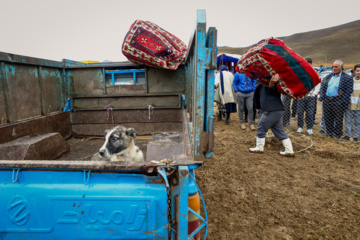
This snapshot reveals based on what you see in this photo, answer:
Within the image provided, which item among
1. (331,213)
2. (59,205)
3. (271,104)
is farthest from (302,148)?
(59,205)

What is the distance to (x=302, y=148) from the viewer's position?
18.8 ft

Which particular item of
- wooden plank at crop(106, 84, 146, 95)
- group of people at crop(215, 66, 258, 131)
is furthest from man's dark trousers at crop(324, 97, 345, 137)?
wooden plank at crop(106, 84, 146, 95)

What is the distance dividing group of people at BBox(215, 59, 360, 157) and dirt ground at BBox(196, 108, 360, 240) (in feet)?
2.22

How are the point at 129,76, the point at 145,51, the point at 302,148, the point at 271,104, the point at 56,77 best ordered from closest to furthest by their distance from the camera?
the point at 145,51
the point at 56,77
the point at 129,76
the point at 271,104
the point at 302,148

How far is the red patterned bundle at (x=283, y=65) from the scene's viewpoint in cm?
321

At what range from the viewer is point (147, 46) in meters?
3.41

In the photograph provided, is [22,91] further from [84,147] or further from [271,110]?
[271,110]

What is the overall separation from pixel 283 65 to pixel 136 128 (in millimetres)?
2976

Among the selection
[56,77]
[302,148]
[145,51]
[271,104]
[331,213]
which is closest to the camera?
[331,213]

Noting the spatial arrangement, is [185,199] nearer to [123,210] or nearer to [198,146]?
[123,210]

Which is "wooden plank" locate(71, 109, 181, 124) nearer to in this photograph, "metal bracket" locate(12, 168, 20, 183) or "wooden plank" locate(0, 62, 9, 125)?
"wooden plank" locate(0, 62, 9, 125)

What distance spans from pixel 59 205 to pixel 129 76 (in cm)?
314

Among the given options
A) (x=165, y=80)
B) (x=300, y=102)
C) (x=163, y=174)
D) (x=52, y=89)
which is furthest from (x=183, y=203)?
(x=300, y=102)

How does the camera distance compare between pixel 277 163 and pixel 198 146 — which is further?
pixel 277 163
